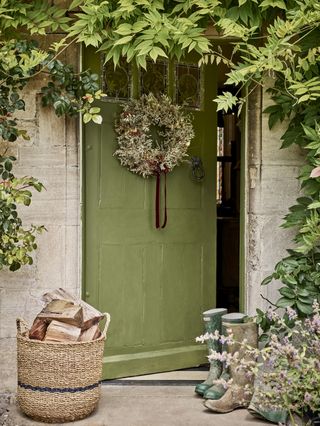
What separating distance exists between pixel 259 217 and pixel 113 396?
1400mm

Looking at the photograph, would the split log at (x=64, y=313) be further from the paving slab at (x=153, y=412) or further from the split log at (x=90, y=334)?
the paving slab at (x=153, y=412)

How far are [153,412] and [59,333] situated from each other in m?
0.70

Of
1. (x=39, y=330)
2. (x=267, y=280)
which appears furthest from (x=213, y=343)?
(x=39, y=330)

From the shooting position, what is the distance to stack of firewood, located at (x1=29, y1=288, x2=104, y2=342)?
12.0 ft

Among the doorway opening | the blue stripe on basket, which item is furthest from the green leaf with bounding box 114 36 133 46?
the doorway opening

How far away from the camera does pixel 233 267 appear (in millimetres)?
7172

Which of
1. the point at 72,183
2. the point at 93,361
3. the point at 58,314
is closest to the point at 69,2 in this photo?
the point at 72,183

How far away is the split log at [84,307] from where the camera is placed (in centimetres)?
375

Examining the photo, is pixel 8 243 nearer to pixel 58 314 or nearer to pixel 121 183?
Result: pixel 58 314

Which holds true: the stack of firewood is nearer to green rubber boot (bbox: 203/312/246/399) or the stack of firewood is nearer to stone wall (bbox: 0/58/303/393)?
stone wall (bbox: 0/58/303/393)

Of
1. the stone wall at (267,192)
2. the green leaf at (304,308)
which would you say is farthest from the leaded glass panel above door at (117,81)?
the green leaf at (304,308)

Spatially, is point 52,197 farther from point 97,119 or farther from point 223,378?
point 223,378

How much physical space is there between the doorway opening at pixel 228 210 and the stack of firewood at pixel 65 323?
9.86 feet

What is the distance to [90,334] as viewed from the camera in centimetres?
375
